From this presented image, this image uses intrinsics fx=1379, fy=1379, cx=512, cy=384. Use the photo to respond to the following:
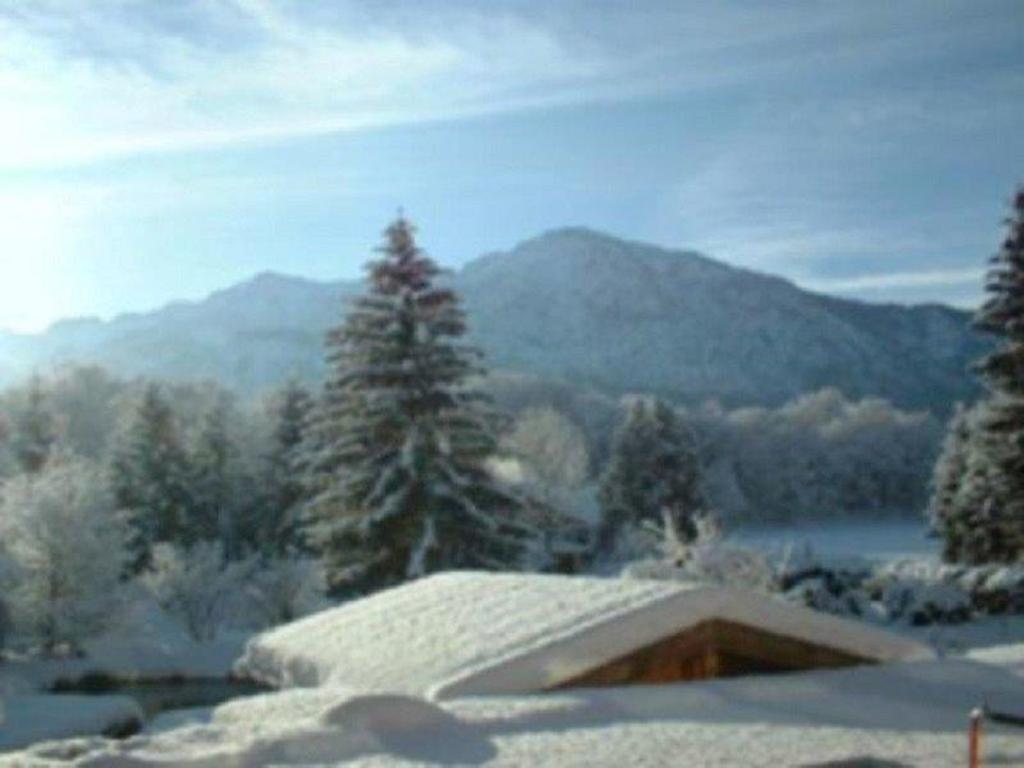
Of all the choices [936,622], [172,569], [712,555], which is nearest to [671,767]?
[712,555]

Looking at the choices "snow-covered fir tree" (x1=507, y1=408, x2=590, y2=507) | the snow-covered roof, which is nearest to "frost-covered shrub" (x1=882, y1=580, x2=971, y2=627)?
the snow-covered roof

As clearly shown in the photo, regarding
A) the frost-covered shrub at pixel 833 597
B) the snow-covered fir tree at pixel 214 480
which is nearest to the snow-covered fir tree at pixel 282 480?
the snow-covered fir tree at pixel 214 480

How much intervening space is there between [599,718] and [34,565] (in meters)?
31.8

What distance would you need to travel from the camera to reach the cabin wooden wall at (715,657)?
13586 mm

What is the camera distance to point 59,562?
132 ft

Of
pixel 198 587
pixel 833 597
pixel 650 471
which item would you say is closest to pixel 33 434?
pixel 198 587

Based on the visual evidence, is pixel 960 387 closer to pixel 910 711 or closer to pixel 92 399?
pixel 92 399

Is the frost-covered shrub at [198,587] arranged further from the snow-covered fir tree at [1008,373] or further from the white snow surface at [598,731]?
the white snow surface at [598,731]

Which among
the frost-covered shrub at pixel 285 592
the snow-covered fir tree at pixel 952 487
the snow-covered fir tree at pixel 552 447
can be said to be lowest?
the frost-covered shrub at pixel 285 592

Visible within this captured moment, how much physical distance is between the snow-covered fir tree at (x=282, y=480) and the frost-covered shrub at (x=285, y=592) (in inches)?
143

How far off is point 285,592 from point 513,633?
32.4 m

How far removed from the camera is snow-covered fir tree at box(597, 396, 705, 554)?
201 ft

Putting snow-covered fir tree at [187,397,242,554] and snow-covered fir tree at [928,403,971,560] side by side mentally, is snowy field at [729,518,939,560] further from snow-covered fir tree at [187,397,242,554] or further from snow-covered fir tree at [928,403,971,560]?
snow-covered fir tree at [187,397,242,554]

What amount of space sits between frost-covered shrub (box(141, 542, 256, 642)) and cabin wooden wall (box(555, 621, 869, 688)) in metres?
33.5
